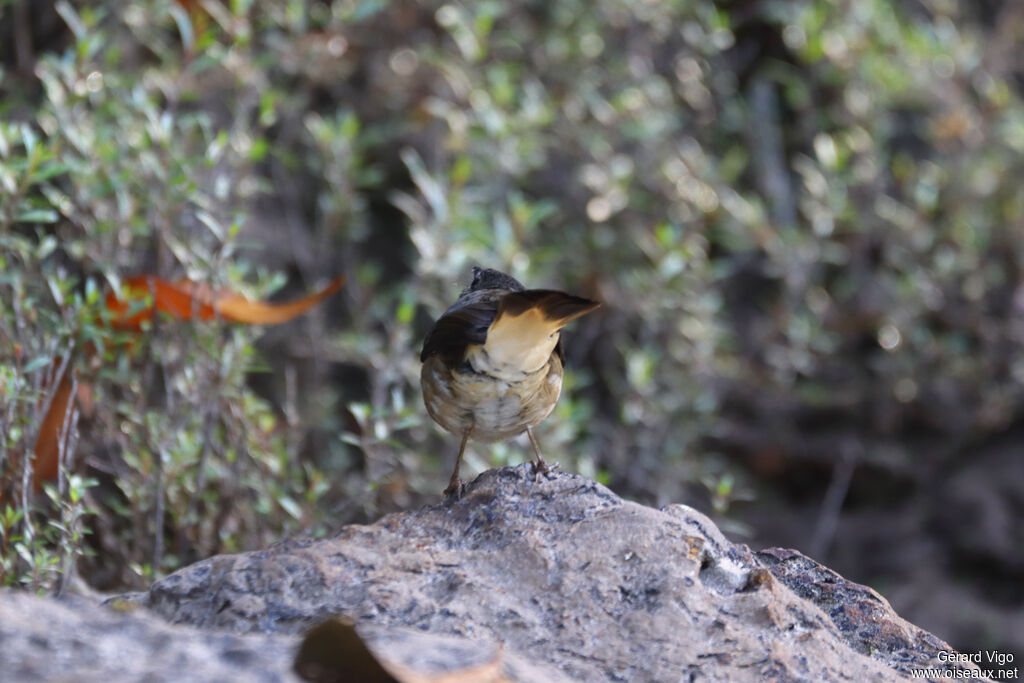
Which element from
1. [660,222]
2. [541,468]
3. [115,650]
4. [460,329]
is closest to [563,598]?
[541,468]

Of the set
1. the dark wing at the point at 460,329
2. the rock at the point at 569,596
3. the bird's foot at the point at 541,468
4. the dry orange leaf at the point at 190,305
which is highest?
the dark wing at the point at 460,329

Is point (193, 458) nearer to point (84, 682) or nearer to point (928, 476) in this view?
point (84, 682)

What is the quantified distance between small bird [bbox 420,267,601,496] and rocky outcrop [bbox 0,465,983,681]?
382 millimetres

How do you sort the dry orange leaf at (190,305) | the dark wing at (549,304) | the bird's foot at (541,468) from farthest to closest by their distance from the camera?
1. the dry orange leaf at (190,305)
2. the bird's foot at (541,468)
3. the dark wing at (549,304)

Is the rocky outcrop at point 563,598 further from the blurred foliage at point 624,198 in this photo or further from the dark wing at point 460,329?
the blurred foliage at point 624,198

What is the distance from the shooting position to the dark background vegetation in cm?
531

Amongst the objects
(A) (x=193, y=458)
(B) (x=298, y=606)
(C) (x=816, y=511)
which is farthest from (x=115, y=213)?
(C) (x=816, y=511)

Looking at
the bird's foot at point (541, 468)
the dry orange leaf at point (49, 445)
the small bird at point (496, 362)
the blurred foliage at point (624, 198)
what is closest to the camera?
the small bird at point (496, 362)

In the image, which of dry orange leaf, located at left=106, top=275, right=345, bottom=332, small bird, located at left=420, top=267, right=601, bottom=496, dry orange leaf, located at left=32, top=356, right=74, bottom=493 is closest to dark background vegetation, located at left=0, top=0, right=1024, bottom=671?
dry orange leaf, located at left=106, top=275, right=345, bottom=332

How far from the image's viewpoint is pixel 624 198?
20.5 ft

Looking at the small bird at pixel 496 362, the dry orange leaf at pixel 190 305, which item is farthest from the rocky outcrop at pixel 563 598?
the dry orange leaf at pixel 190 305

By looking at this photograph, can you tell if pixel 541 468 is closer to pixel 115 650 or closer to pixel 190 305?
pixel 115 650

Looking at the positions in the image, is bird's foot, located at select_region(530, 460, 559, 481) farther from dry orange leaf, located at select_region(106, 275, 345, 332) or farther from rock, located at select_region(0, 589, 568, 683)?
dry orange leaf, located at select_region(106, 275, 345, 332)

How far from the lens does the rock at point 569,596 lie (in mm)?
2393
